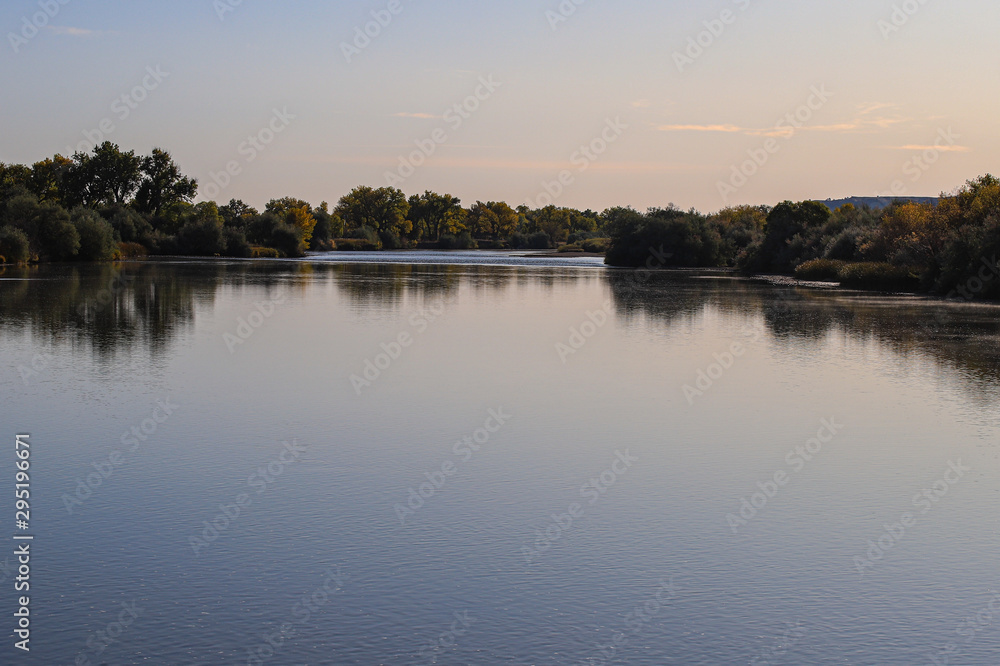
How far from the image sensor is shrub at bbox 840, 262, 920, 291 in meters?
38.8

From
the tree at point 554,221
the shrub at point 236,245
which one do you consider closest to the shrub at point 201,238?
the shrub at point 236,245

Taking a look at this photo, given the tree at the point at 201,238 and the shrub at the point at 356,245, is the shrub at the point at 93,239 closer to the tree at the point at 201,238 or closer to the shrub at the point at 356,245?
the tree at the point at 201,238

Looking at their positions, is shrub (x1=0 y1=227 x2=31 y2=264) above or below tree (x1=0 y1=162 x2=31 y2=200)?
below

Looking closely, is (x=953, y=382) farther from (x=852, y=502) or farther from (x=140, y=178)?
(x=140, y=178)

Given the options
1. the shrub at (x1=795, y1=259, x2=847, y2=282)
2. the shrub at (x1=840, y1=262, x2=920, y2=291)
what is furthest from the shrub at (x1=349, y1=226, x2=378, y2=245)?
the shrub at (x1=840, y1=262, x2=920, y2=291)

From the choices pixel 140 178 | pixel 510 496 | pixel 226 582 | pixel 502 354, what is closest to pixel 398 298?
pixel 502 354

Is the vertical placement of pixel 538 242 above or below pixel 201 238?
above

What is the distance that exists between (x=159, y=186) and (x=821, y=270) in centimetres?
6039

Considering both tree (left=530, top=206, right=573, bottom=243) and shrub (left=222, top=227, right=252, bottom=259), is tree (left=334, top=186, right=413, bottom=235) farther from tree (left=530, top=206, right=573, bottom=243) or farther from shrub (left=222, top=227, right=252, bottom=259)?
shrub (left=222, top=227, right=252, bottom=259)

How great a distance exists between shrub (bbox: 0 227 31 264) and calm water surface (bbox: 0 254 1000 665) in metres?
35.4

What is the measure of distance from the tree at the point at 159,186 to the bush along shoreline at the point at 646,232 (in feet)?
0.29

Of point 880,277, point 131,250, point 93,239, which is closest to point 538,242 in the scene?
point 131,250

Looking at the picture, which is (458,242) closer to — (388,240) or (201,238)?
(388,240)

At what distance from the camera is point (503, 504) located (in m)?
7.40
